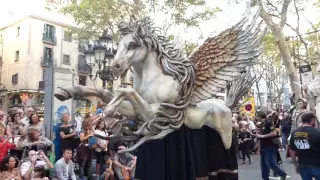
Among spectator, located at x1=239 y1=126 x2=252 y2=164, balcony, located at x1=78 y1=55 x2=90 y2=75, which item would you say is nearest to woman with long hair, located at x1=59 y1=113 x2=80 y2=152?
spectator, located at x1=239 y1=126 x2=252 y2=164

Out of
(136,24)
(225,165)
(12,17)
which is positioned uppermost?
(12,17)

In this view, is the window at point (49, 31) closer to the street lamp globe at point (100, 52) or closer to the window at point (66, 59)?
the window at point (66, 59)

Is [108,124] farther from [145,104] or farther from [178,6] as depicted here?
[178,6]

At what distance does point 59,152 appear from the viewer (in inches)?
297

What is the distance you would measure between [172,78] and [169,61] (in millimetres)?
228

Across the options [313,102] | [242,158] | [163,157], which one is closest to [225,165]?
[163,157]

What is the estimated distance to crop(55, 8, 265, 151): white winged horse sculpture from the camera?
12.1ft

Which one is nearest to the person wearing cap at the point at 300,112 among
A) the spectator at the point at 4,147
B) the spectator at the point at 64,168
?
the spectator at the point at 64,168

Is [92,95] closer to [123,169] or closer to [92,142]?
[92,142]

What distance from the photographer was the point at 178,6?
16.6 m

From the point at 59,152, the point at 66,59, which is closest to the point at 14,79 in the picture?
the point at 66,59

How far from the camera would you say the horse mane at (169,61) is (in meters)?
3.87

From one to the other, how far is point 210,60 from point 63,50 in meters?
31.5

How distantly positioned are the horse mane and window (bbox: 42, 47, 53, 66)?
98.6 feet
